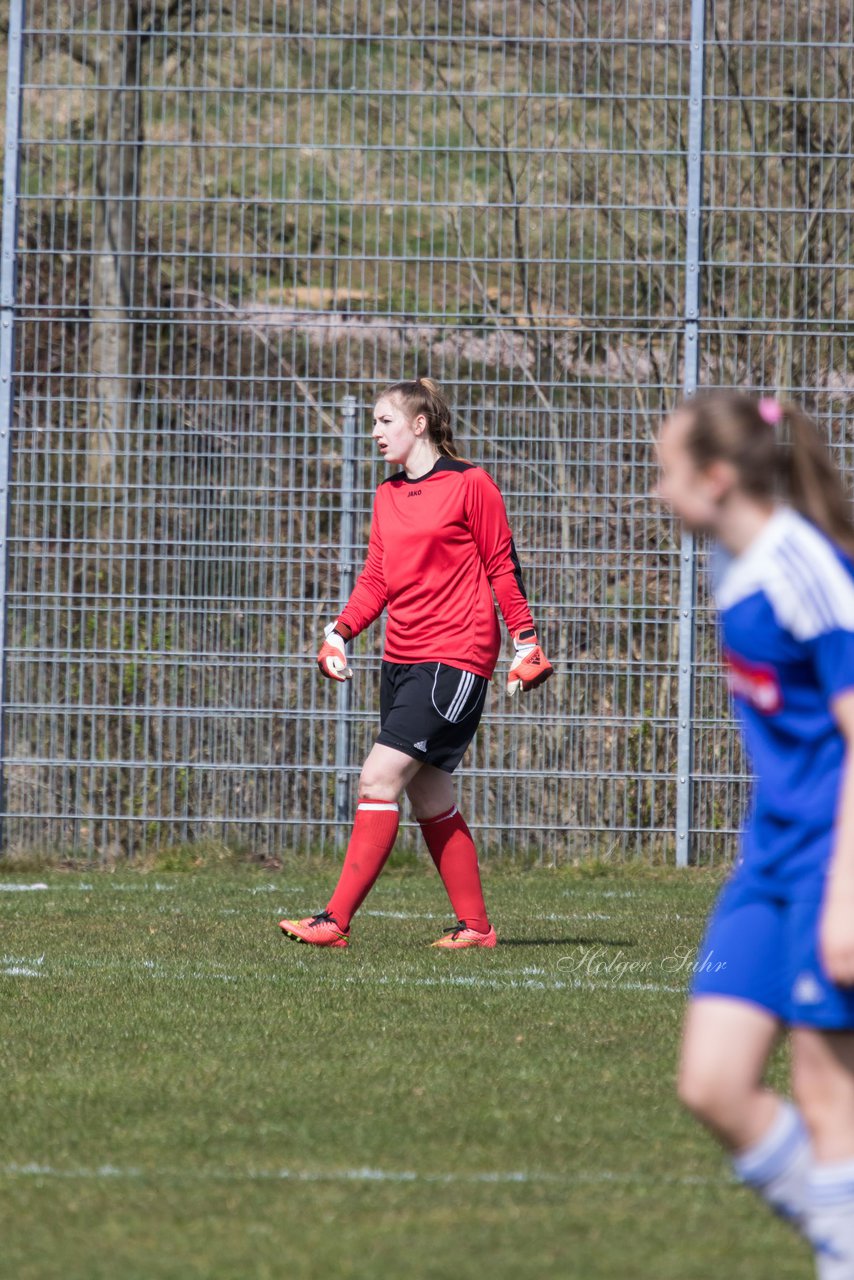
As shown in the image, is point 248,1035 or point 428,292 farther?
point 428,292

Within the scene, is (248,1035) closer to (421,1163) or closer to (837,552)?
(421,1163)

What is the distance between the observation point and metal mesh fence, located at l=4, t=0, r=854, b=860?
34.9 ft

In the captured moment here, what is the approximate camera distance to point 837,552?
301cm

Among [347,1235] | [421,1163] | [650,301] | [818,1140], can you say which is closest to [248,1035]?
[421,1163]

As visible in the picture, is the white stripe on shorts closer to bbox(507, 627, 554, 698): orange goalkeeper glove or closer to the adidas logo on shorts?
bbox(507, 627, 554, 698): orange goalkeeper glove

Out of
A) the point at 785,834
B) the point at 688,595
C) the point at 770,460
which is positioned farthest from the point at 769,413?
the point at 688,595

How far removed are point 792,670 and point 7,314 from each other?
8.68m

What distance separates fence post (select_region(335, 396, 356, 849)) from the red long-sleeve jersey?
3.51m

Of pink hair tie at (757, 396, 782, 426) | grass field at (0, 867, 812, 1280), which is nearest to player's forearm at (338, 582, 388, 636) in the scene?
grass field at (0, 867, 812, 1280)

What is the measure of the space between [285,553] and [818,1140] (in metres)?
8.01

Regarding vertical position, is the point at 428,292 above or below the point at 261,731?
above

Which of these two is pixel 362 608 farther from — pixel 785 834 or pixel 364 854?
pixel 785 834
